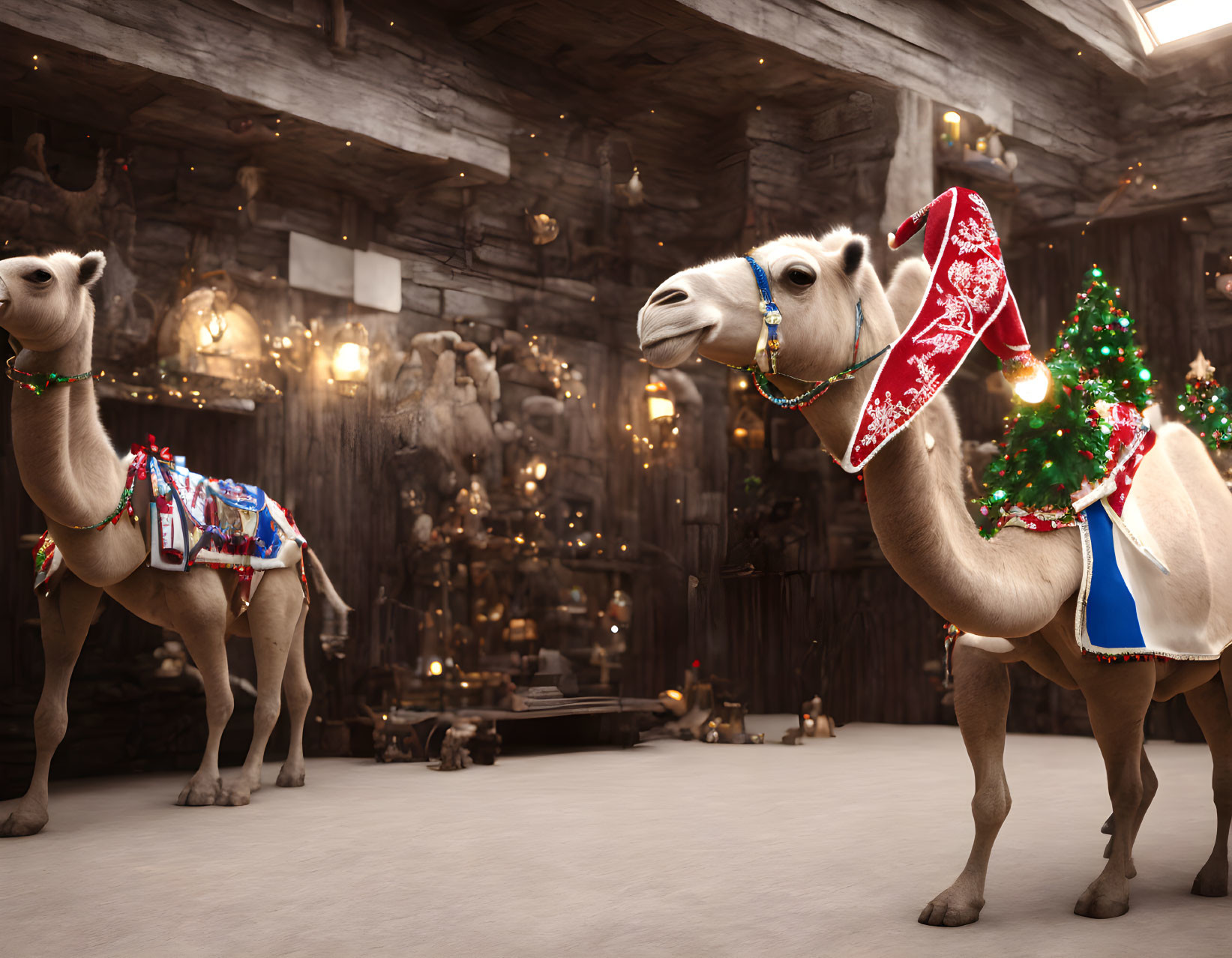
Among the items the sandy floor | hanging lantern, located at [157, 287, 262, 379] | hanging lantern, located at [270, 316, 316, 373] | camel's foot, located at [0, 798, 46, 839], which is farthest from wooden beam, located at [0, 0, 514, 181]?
the sandy floor

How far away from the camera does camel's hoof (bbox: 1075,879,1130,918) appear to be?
3309mm

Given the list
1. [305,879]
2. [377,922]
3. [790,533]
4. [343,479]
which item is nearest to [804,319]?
[377,922]

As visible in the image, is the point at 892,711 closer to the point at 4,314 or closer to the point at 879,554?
the point at 879,554

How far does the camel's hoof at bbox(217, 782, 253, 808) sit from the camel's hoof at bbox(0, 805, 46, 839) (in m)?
0.98

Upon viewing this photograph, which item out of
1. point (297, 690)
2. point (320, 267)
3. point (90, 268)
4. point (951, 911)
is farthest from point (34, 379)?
point (320, 267)

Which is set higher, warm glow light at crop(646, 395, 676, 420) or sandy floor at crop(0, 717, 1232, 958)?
warm glow light at crop(646, 395, 676, 420)

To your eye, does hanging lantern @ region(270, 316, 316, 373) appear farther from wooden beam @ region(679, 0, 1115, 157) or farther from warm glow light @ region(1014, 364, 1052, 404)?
warm glow light @ region(1014, 364, 1052, 404)

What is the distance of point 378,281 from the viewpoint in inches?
368

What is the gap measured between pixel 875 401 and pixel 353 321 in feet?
23.5

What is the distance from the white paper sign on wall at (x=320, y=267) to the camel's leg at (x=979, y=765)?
6.92 metres

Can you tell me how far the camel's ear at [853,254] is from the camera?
9.14 ft

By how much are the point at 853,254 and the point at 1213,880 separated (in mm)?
2571

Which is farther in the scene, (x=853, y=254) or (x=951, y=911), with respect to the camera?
(x=951, y=911)

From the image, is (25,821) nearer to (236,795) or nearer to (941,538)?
(236,795)
